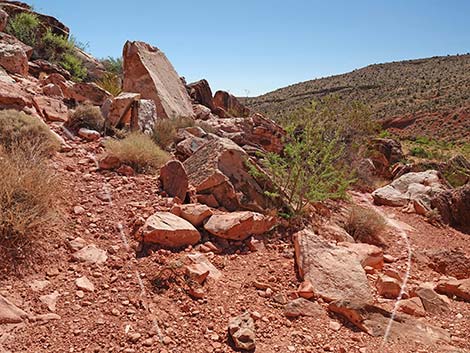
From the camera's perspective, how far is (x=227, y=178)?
14.0 ft

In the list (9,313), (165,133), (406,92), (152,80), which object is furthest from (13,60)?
(406,92)

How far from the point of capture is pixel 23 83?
6742 millimetres

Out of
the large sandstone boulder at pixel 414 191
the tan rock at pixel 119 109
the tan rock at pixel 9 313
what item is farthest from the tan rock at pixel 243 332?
the large sandstone boulder at pixel 414 191

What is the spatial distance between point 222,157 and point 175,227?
1457 mm

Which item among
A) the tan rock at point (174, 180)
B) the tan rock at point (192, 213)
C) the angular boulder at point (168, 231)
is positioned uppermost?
the tan rock at point (174, 180)

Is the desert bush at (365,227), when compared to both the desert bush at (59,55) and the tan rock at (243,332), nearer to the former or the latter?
the tan rock at (243,332)

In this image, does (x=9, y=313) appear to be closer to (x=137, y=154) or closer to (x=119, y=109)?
(x=137, y=154)

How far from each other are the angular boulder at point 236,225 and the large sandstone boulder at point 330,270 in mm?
423

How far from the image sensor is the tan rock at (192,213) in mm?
3562

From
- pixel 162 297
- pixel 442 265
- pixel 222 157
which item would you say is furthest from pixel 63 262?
pixel 442 265

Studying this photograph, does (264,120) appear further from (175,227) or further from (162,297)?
(162,297)

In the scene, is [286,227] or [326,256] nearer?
[326,256]

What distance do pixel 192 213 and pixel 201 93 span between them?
29.0ft

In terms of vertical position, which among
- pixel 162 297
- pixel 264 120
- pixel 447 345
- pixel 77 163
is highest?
pixel 264 120
